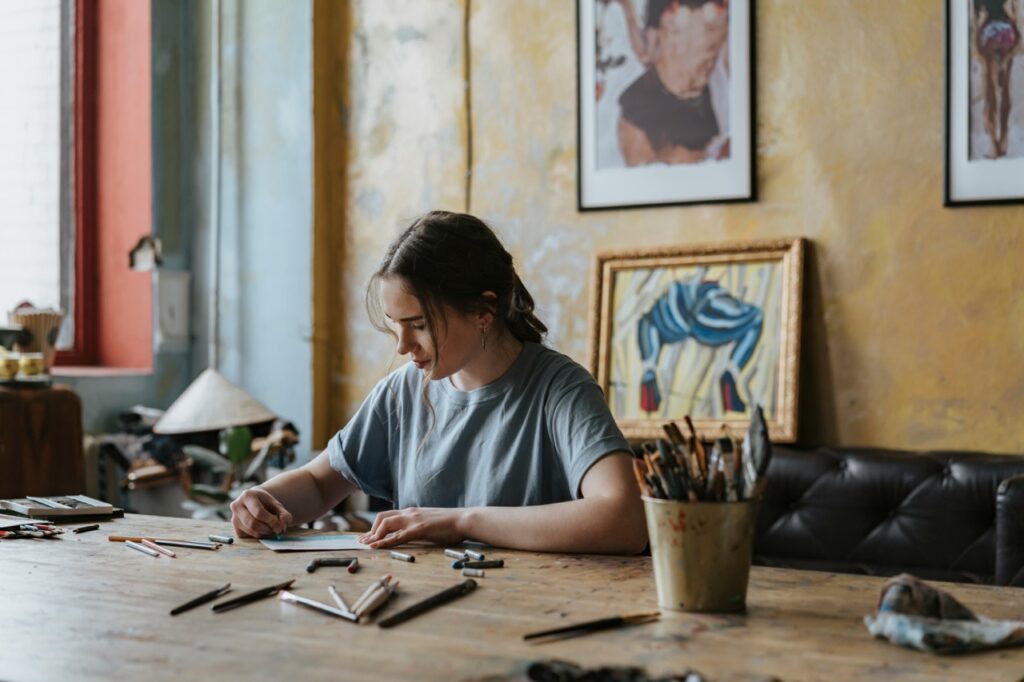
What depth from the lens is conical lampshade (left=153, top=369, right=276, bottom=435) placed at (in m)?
3.95

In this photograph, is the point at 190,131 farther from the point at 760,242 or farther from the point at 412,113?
the point at 760,242

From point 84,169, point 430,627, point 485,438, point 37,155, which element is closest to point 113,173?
point 84,169

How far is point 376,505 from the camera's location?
156 inches

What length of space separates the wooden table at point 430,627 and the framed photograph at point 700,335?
1726mm

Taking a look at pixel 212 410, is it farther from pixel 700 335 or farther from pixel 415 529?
pixel 415 529

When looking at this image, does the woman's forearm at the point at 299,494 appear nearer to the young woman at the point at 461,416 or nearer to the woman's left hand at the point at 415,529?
the young woman at the point at 461,416

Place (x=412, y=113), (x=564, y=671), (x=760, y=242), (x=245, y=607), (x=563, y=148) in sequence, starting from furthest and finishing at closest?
(x=412, y=113) → (x=563, y=148) → (x=760, y=242) → (x=245, y=607) → (x=564, y=671)

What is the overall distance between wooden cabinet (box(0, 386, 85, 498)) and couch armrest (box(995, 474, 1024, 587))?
261cm

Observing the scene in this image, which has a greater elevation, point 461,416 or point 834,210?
point 834,210

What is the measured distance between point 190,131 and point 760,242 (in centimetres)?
229

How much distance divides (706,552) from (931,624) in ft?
0.93

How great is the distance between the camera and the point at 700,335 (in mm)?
3658

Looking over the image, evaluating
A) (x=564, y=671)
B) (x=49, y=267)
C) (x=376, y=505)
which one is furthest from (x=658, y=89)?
(x=564, y=671)

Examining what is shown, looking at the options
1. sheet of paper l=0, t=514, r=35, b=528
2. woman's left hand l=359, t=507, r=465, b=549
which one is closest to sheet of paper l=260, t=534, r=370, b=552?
woman's left hand l=359, t=507, r=465, b=549
